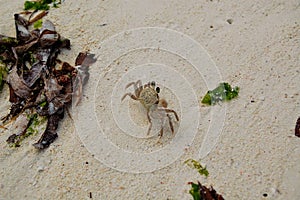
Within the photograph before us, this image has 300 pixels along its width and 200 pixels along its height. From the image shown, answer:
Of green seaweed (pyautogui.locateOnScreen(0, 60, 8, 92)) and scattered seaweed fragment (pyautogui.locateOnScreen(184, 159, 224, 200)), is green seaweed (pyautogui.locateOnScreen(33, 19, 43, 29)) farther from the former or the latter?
scattered seaweed fragment (pyautogui.locateOnScreen(184, 159, 224, 200))

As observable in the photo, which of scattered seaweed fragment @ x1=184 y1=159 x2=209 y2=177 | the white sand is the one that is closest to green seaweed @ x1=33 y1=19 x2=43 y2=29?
the white sand

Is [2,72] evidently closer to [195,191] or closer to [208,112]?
[208,112]

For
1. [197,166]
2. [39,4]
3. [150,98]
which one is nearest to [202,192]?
[197,166]

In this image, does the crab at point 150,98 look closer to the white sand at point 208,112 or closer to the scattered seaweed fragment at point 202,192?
the white sand at point 208,112

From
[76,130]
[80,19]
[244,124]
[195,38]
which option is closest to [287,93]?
[244,124]

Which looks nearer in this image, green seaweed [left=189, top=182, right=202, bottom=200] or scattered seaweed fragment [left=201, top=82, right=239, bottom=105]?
green seaweed [left=189, top=182, right=202, bottom=200]

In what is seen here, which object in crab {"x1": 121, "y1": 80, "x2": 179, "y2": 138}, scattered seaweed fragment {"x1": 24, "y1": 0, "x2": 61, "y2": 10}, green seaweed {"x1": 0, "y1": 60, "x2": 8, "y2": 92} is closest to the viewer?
crab {"x1": 121, "y1": 80, "x2": 179, "y2": 138}

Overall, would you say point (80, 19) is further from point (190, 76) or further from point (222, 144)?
point (222, 144)
